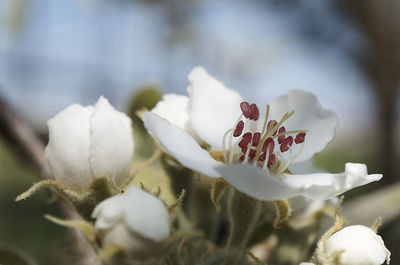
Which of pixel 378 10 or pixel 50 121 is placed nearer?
pixel 50 121

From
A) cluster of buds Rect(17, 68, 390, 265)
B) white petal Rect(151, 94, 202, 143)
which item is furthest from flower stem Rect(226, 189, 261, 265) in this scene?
white petal Rect(151, 94, 202, 143)

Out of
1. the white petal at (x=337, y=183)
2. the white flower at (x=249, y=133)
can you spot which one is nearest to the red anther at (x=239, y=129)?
the white flower at (x=249, y=133)

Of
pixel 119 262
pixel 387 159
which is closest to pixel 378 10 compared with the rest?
pixel 387 159

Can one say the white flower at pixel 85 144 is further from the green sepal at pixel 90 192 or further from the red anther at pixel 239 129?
the red anther at pixel 239 129

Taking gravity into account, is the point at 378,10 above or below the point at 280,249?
above

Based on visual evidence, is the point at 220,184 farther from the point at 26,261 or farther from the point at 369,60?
the point at 369,60

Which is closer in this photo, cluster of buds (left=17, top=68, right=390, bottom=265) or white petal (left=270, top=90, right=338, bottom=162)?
cluster of buds (left=17, top=68, right=390, bottom=265)

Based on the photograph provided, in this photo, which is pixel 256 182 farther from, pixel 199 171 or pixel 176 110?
pixel 176 110

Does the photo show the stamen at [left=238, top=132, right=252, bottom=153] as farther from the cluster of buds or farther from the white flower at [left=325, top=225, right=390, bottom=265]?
the white flower at [left=325, top=225, right=390, bottom=265]
